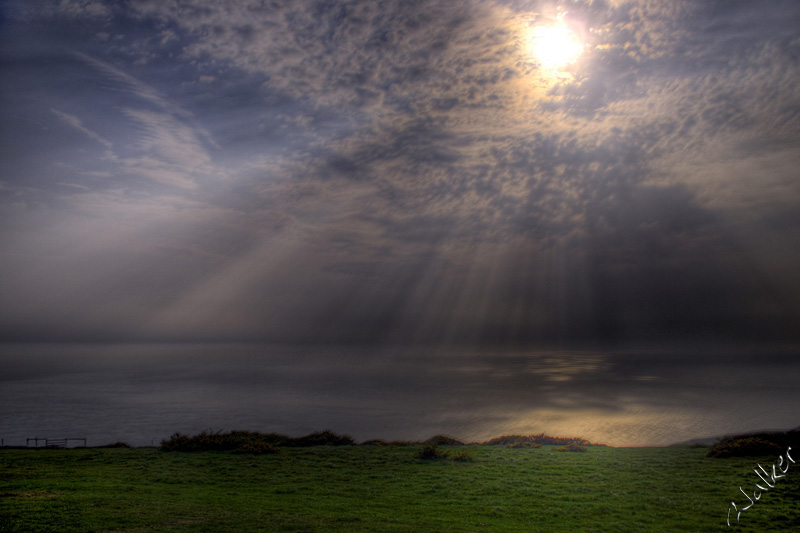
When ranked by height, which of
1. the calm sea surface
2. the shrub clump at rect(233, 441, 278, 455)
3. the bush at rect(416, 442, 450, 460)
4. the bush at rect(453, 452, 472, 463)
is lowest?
the calm sea surface

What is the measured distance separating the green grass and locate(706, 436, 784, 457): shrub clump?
3.69 feet

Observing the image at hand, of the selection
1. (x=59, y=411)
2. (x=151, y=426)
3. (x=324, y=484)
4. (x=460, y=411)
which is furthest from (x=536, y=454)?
(x=59, y=411)

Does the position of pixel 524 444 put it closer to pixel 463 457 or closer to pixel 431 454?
pixel 463 457

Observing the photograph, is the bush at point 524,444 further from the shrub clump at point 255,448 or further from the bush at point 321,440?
the shrub clump at point 255,448

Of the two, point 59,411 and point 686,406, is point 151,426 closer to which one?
point 59,411

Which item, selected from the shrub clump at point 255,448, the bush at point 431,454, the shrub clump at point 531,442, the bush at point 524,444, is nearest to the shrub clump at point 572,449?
the bush at point 524,444

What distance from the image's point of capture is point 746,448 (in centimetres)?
2211

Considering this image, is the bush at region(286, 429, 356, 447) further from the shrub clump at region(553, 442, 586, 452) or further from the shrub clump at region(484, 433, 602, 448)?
the shrub clump at region(553, 442, 586, 452)

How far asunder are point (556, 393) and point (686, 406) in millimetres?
26170

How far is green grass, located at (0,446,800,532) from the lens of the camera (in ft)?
41.5

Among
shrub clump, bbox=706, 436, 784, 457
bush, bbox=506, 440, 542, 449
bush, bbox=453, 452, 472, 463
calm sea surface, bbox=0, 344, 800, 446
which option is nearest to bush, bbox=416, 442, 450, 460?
bush, bbox=453, 452, 472, 463

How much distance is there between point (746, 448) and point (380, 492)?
19541mm

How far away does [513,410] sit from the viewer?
6900 cm

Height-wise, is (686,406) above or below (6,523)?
below
